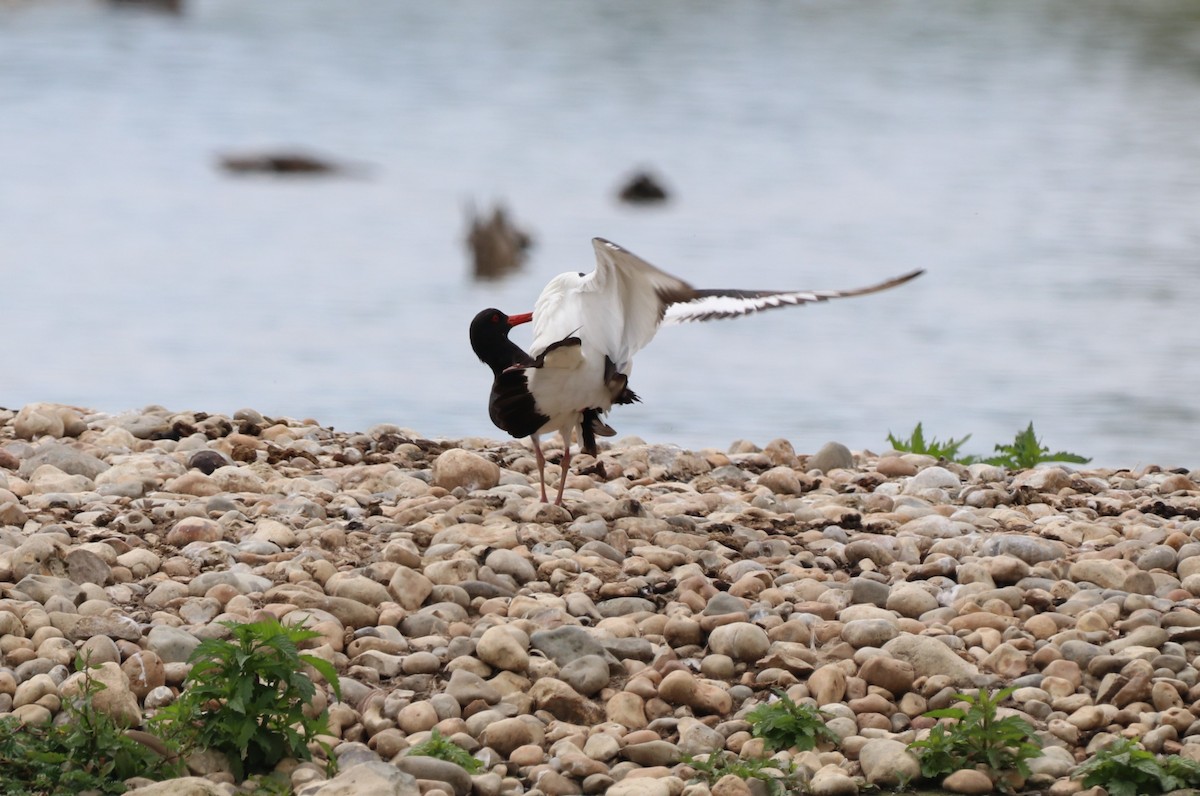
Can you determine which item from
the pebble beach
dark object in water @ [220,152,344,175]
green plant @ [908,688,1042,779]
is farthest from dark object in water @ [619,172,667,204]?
green plant @ [908,688,1042,779]

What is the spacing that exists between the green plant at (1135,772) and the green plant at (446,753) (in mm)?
1470

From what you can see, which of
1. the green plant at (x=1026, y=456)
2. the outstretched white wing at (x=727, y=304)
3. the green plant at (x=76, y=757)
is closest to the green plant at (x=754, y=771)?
the green plant at (x=76, y=757)

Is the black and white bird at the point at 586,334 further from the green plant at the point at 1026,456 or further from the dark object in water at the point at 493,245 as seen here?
the dark object in water at the point at 493,245

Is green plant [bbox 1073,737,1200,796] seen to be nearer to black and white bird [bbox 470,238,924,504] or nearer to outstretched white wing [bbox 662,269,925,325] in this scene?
black and white bird [bbox 470,238,924,504]

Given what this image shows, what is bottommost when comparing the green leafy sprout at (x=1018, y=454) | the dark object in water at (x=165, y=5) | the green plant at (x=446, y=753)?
the green plant at (x=446, y=753)

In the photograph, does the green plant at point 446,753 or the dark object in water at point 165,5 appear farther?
the dark object in water at point 165,5

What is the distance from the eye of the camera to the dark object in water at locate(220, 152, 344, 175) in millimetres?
19797

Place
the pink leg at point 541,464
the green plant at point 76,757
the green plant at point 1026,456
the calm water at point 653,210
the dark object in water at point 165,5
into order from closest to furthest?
the green plant at point 76,757 → the pink leg at point 541,464 → the green plant at point 1026,456 → the calm water at point 653,210 → the dark object in water at point 165,5

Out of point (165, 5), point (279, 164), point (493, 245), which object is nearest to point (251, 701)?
point (493, 245)

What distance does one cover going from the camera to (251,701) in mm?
3840

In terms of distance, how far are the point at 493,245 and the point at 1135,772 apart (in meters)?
10.8

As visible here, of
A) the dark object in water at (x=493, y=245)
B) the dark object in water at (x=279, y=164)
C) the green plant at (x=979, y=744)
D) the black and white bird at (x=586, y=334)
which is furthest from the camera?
the dark object in water at (x=279, y=164)

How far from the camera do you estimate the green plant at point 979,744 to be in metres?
3.96

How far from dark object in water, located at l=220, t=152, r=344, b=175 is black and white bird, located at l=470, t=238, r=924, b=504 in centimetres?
1461
